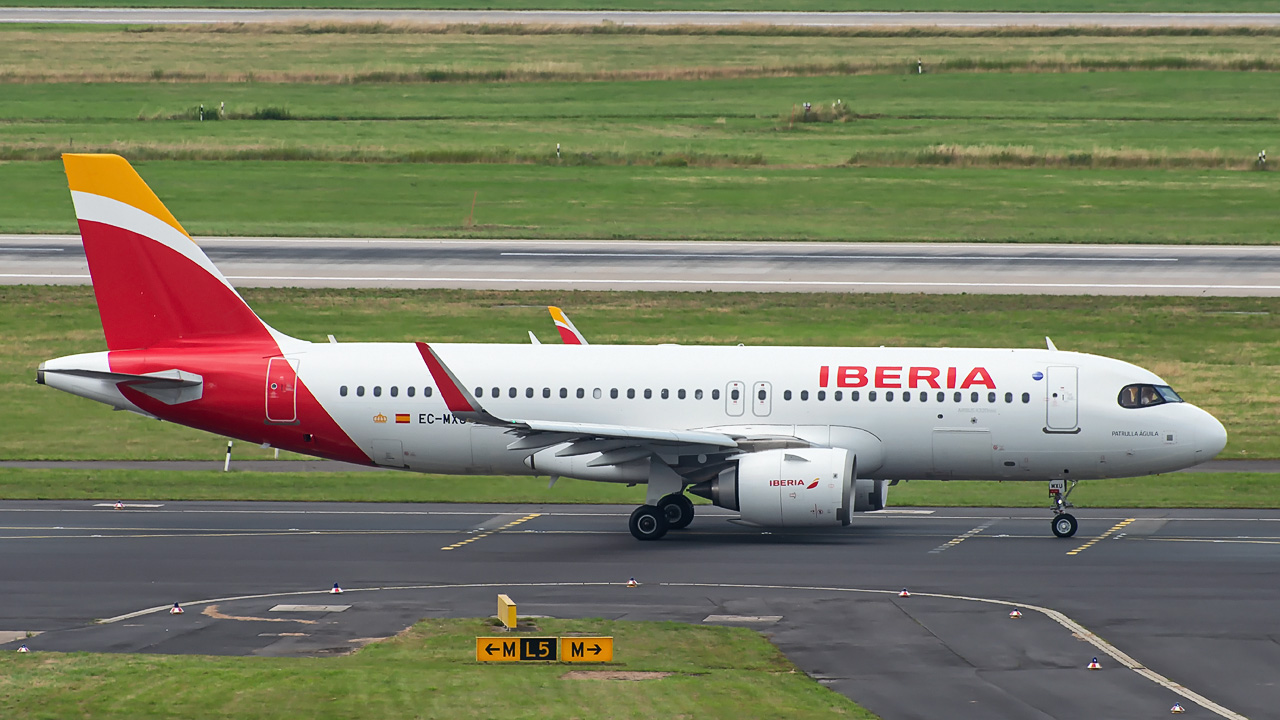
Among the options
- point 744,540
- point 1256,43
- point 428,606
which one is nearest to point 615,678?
point 428,606

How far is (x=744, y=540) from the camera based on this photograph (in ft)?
114

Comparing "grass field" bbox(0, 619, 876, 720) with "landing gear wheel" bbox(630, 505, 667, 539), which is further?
"landing gear wheel" bbox(630, 505, 667, 539)

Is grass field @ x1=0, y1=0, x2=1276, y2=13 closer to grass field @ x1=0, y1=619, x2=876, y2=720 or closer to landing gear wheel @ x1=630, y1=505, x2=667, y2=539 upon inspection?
landing gear wheel @ x1=630, y1=505, x2=667, y2=539

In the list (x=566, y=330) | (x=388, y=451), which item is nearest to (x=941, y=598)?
(x=388, y=451)

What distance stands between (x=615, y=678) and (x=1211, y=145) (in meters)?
80.2

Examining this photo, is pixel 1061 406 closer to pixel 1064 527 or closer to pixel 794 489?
pixel 1064 527

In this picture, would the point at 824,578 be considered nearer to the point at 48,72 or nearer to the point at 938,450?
the point at 938,450

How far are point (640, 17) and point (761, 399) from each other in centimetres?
10927

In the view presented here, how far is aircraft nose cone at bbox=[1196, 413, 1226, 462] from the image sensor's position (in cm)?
3488

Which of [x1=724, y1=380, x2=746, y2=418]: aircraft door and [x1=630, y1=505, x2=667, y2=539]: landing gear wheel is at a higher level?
[x1=724, y1=380, x2=746, y2=418]: aircraft door

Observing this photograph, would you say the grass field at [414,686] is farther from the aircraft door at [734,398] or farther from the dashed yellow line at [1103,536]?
the aircraft door at [734,398]

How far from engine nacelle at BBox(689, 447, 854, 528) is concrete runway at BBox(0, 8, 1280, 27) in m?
107

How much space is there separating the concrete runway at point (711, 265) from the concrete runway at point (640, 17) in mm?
69777

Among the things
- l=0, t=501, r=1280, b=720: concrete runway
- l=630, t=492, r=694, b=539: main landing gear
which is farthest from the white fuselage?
l=630, t=492, r=694, b=539: main landing gear
